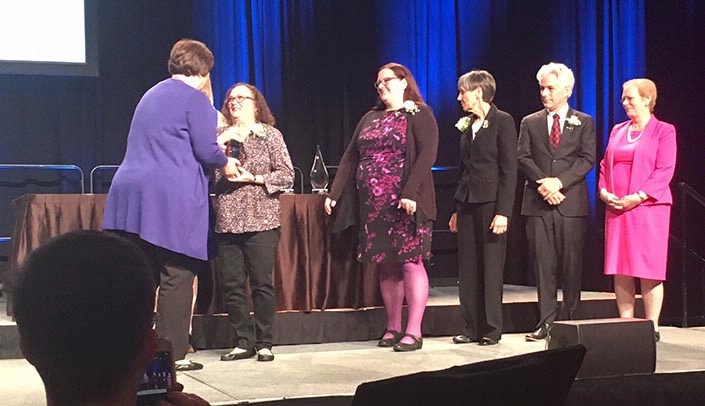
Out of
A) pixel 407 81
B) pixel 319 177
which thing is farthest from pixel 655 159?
pixel 319 177

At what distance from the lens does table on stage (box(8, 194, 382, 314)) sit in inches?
181

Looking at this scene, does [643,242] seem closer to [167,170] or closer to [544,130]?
[544,130]

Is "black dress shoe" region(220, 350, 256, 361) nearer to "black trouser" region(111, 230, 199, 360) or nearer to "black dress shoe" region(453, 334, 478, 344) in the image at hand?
"black trouser" region(111, 230, 199, 360)

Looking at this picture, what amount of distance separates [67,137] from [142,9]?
1065mm

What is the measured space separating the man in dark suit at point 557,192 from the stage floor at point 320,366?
0.33 meters

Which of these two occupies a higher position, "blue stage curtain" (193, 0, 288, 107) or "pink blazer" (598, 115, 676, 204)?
"blue stage curtain" (193, 0, 288, 107)

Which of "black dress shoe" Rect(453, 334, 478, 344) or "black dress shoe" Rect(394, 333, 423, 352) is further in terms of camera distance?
"black dress shoe" Rect(453, 334, 478, 344)

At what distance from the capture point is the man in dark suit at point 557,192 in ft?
16.4

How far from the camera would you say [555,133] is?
5.05 metres

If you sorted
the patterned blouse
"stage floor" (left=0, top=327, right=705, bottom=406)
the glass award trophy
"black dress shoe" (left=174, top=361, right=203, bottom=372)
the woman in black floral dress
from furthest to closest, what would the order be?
the glass award trophy, the woman in black floral dress, the patterned blouse, "black dress shoe" (left=174, top=361, right=203, bottom=372), "stage floor" (left=0, top=327, right=705, bottom=406)

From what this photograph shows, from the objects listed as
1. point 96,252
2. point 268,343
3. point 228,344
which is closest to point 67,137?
point 228,344

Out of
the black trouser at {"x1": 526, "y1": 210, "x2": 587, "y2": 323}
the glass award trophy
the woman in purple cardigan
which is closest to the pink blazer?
the black trouser at {"x1": 526, "y1": 210, "x2": 587, "y2": 323}

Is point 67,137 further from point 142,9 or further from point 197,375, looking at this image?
point 197,375

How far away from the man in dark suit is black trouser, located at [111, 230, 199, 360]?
203 cm
